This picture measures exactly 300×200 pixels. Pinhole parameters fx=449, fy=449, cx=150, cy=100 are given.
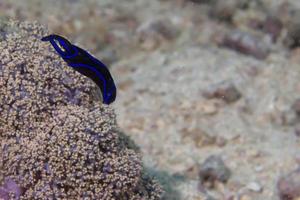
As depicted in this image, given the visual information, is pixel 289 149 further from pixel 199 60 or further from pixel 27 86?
pixel 27 86

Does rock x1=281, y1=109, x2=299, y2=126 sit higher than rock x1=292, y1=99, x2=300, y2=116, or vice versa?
rock x1=292, y1=99, x2=300, y2=116

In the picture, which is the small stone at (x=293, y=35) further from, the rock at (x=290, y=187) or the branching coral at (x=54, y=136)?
the branching coral at (x=54, y=136)

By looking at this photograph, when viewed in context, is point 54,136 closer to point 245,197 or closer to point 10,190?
point 10,190

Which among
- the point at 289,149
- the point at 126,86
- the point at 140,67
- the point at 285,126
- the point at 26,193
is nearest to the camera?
the point at 26,193

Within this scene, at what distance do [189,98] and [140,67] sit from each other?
1042mm

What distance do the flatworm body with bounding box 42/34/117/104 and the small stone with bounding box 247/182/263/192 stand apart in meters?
1.75

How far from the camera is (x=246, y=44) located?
5.89 m

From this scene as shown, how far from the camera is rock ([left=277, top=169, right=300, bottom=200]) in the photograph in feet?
12.2

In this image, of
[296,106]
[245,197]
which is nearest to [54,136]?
[245,197]

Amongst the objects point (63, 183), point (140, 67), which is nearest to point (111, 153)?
point (63, 183)

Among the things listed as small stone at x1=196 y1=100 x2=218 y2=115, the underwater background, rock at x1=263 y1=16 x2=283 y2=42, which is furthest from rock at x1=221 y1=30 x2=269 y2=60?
small stone at x1=196 y1=100 x2=218 y2=115

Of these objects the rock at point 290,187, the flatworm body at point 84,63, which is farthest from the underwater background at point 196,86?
the flatworm body at point 84,63

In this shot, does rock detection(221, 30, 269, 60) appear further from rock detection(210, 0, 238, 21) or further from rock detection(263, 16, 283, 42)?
rock detection(210, 0, 238, 21)

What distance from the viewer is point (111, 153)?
272 centimetres
